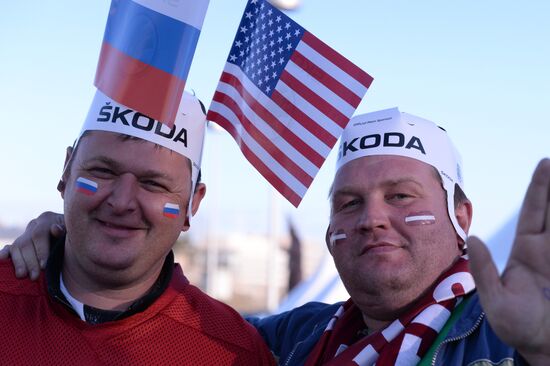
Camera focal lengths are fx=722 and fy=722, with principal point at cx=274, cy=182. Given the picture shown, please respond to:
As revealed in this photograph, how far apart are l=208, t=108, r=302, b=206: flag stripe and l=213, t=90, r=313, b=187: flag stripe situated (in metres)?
0.06

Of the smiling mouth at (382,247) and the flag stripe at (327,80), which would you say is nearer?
the smiling mouth at (382,247)

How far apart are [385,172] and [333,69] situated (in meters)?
0.54

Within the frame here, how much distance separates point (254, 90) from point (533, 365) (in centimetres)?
189

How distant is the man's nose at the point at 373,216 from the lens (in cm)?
313

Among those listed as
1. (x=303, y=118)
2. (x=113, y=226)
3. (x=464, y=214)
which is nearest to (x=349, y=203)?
(x=303, y=118)

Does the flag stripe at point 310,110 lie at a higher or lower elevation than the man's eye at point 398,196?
higher

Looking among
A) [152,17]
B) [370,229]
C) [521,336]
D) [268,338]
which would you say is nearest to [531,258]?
[521,336]

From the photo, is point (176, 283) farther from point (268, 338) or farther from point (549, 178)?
point (549, 178)

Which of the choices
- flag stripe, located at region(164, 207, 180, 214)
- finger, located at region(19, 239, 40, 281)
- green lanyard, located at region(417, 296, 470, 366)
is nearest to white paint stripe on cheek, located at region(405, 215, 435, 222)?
green lanyard, located at region(417, 296, 470, 366)

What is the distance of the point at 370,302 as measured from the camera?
318 centimetres

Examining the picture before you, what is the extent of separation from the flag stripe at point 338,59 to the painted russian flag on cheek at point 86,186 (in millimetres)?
1196

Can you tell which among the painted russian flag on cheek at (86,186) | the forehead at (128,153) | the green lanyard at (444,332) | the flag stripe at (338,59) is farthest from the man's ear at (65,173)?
the green lanyard at (444,332)

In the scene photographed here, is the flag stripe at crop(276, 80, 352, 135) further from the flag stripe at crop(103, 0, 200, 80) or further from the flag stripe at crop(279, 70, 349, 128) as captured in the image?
the flag stripe at crop(103, 0, 200, 80)

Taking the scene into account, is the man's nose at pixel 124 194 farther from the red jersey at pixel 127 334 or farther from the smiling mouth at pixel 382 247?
the smiling mouth at pixel 382 247
